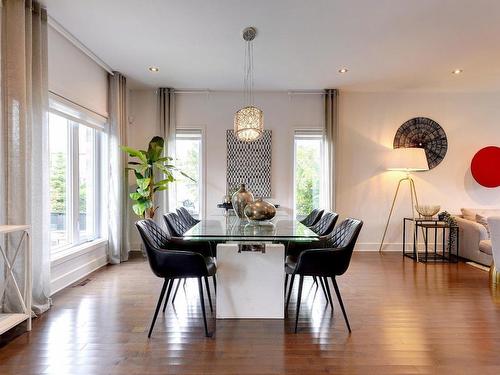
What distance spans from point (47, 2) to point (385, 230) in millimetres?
5780

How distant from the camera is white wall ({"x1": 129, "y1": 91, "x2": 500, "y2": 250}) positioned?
5598 mm

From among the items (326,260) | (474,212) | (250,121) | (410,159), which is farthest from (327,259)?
(474,212)

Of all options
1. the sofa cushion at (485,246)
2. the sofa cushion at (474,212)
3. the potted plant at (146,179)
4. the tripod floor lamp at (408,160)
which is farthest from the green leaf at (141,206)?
the sofa cushion at (474,212)

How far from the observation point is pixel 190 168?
18.6 feet

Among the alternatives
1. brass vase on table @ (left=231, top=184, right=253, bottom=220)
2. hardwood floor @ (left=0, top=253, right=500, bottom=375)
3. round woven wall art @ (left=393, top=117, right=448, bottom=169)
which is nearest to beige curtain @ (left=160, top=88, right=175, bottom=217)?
hardwood floor @ (left=0, top=253, right=500, bottom=375)

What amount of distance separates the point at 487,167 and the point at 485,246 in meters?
1.86

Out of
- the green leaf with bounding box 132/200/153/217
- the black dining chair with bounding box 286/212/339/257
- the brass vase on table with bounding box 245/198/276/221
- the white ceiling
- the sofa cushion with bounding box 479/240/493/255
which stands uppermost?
the white ceiling

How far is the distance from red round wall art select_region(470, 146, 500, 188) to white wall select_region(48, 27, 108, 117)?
6434mm

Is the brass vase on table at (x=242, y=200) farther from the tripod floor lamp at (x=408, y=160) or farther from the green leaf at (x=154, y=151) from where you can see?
the tripod floor lamp at (x=408, y=160)

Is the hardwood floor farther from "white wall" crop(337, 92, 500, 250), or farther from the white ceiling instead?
the white ceiling

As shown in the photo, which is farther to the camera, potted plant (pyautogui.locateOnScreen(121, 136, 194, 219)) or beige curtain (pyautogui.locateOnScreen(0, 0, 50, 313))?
potted plant (pyautogui.locateOnScreen(121, 136, 194, 219))

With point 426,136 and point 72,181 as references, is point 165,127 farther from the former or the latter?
point 426,136

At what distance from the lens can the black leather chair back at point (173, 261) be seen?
2354mm

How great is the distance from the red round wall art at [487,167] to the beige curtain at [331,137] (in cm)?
263
